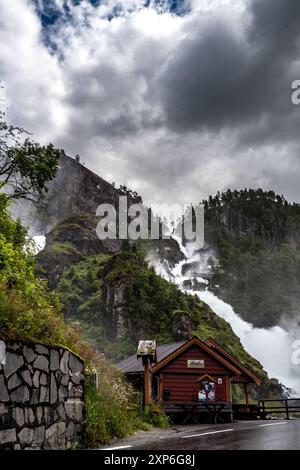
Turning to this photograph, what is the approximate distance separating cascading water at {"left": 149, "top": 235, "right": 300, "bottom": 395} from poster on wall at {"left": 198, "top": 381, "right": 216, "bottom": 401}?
55761 mm

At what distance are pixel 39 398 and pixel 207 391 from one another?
20.6 meters

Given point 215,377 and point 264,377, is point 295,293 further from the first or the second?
point 215,377

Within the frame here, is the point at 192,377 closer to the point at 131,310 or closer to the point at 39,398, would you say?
the point at 39,398

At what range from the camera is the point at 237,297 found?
140 meters

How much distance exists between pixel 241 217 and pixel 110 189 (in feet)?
168

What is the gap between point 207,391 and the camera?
27984 mm

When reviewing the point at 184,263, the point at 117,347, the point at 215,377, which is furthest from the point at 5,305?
the point at 184,263

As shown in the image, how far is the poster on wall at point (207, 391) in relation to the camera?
27.8 metres

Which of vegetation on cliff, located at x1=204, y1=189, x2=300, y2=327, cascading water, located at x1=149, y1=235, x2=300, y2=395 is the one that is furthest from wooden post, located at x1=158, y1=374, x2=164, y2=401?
vegetation on cliff, located at x1=204, y1=189, x2=300, y2=327

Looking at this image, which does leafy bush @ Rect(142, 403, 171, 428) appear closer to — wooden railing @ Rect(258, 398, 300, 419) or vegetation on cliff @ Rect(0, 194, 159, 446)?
vegetation on cliff @ Rect(0, 194, 159, 446)

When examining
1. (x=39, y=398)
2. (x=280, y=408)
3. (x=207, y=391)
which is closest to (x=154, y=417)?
(x=207, y=391)

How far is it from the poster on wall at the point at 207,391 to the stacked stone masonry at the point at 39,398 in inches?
714

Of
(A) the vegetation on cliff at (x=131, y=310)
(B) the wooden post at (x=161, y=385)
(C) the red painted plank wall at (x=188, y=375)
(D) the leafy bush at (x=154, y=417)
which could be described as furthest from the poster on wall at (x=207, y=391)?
(A) the vegetation on cliff at (x=131, y=310)

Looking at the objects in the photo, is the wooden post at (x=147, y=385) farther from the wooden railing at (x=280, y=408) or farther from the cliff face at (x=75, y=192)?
the cliff face at (x=75, y=192)
